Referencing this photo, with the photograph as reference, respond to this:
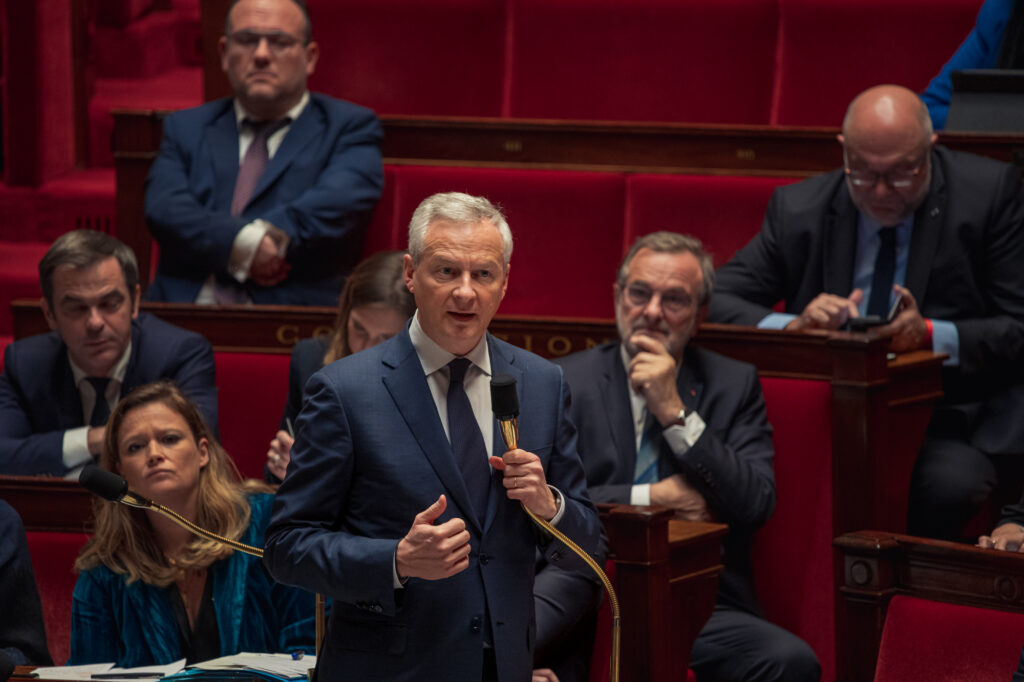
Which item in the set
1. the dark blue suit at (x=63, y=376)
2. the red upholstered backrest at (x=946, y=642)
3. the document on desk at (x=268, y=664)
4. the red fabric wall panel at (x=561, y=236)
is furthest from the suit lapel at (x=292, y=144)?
the red upholstered backrest at (x=946, y=642)

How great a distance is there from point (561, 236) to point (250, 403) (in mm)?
356

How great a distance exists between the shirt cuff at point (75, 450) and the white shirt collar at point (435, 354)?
0.46m

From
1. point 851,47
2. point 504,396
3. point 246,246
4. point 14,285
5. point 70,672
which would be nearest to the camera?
point 504,396

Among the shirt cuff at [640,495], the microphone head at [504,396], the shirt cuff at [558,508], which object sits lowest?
the shirt cuff at [640,495]

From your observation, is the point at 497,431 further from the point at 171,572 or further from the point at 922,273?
the point at 922,273

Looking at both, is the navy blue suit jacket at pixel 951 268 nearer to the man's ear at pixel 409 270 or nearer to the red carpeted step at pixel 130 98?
the man's ear at pixel 409 270

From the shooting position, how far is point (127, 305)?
41.2 inches

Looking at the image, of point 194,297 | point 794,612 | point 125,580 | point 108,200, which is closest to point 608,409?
point 794,612

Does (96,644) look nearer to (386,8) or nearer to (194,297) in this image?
(194,297)

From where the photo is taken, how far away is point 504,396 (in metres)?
0.55

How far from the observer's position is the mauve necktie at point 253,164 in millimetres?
1245

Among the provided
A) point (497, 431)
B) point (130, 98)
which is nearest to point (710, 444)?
point (497, 431)

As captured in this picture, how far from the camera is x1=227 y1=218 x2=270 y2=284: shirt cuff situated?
3.88ft

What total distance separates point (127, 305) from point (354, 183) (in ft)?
0.85
